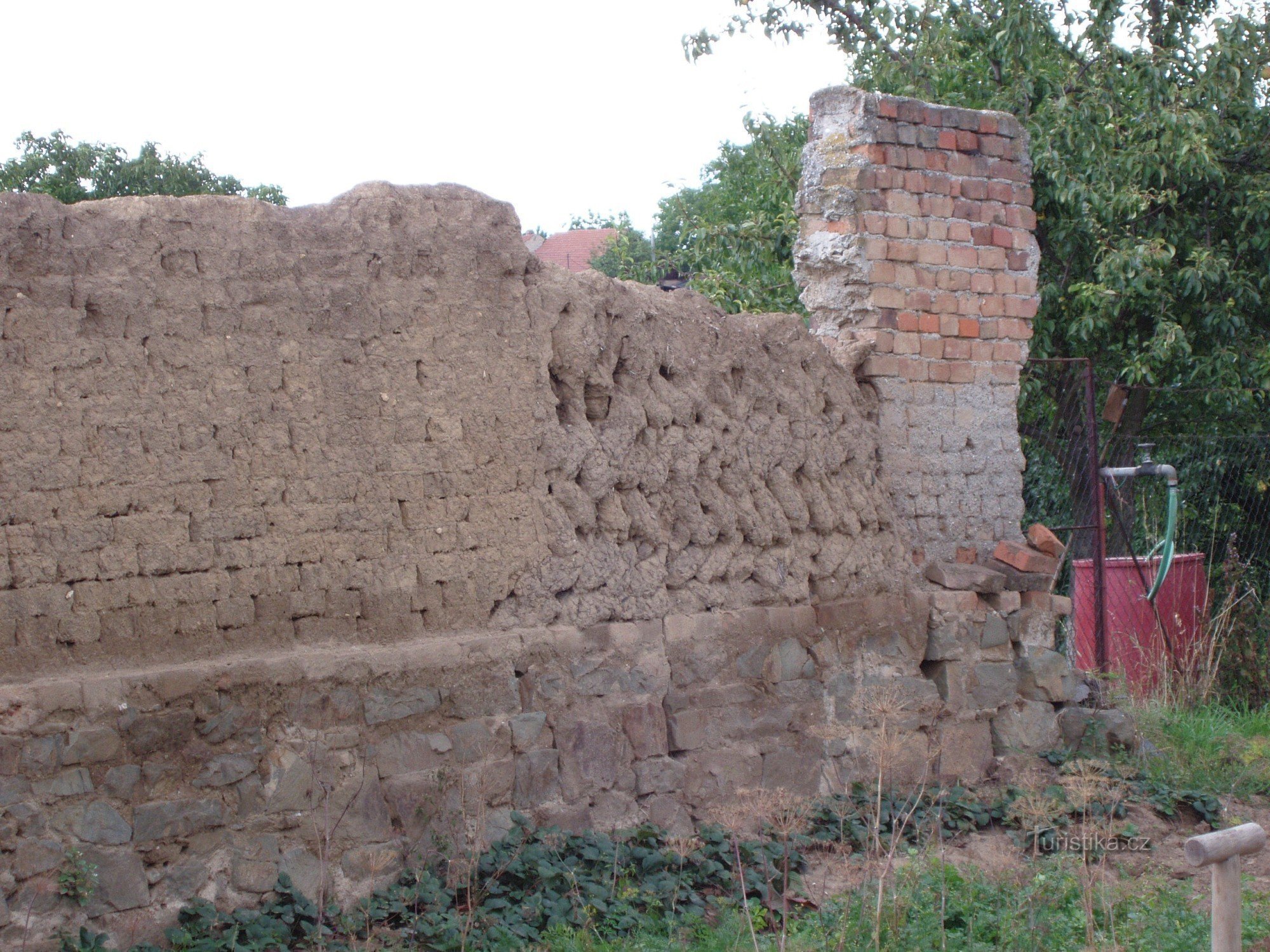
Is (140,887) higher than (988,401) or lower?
lower

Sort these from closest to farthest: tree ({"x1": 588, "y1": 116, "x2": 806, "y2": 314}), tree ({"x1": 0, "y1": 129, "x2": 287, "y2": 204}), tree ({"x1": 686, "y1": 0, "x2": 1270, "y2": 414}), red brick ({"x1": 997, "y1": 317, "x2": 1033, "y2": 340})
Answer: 1. red brick ({"x1": 997, "y1": 317, "x2": 1033, "y2": 340})
2. tree ({"x1": 686, "y1": 0, "x2": 1270, "y2": 414})
3. tree ({"x1": 588, "y1": 116, "x2": 806, "y2": 314})
4. tree ({"x1": 0, "y1": 129, "x2": 287, "y2": 204})

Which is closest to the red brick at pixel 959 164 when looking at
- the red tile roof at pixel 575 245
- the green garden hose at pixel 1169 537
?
the green garden hose at pixel 1169 537

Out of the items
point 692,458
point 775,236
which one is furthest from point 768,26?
point 692,458

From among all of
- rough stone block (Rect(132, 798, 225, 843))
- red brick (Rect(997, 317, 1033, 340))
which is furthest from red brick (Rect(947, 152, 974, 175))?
rough stone block (Rect(132, 798, 225, 843))

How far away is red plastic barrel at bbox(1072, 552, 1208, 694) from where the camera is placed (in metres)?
7.19

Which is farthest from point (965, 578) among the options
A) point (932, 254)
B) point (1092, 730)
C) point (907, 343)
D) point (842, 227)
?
point (842, 227)

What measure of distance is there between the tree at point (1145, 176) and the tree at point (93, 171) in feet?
35.4

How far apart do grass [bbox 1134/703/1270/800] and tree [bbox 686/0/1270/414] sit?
2698 mm

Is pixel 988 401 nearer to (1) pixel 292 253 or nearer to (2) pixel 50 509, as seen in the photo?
(1) pixel 292 253

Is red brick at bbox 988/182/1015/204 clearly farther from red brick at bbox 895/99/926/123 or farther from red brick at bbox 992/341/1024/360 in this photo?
red brick at bbox 992/341/1024/360

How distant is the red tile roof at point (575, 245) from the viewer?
31.2m

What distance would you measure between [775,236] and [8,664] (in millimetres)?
7219

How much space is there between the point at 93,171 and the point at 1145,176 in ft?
44.3

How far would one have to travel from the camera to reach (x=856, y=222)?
5219 millimetres
